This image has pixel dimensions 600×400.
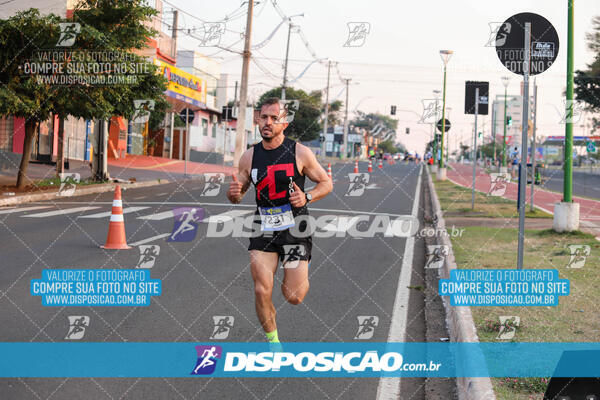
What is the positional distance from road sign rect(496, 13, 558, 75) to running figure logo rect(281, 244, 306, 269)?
10.9 ft

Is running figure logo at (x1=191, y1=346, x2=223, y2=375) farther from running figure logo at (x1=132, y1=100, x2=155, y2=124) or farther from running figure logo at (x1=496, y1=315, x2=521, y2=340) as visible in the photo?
running figure logo at (x1=132, y1=100, x2=155, y2=124)

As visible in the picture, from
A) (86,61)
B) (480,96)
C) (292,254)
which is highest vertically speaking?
(86,61)

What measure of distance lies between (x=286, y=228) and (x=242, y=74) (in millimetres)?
33390

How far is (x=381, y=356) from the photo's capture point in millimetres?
5559

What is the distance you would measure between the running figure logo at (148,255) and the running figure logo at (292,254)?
4.25 meters

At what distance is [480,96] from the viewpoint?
58.9ft

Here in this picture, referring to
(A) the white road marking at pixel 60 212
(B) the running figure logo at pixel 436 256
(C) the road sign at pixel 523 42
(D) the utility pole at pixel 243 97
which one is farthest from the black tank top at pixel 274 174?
(D) the utility pole at pixel 243 97

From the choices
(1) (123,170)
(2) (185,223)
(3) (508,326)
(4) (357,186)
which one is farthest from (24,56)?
(3) (508,326)

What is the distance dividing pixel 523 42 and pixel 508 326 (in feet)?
9.62

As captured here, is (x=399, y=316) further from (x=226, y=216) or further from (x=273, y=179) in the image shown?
(x=226, y=216)

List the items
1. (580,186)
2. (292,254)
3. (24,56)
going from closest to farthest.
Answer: (292,254) < (24,56) < (580,186)

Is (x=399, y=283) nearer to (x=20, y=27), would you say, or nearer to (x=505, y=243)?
(x=505, y=243)

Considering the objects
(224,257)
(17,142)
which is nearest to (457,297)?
(224,257)

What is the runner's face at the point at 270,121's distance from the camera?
204 inches
